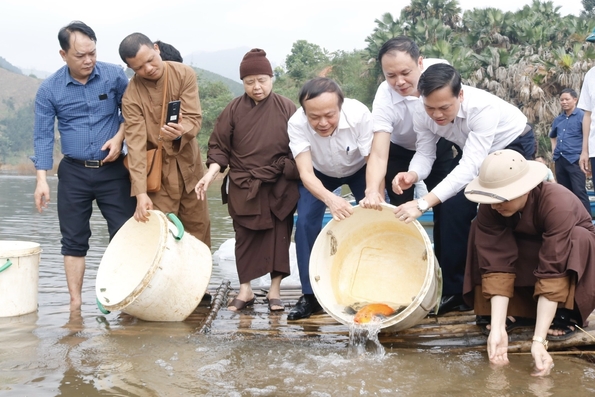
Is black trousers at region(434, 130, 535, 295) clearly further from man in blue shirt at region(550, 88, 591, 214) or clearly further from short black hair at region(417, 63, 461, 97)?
man in blue shirt at region(550, 88, 591, 214)

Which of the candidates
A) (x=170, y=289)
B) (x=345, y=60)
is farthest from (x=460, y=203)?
(x=345, y=60)

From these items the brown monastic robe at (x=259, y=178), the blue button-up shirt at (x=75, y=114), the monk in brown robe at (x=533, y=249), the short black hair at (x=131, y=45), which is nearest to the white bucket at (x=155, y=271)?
the brown monastic robe at (x=259, y=178)

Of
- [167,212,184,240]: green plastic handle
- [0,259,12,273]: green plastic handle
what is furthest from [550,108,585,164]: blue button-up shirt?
[0,259,12,273]: green plastic handle

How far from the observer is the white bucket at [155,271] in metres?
4.24

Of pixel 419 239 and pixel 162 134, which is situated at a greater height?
pixel 162 134

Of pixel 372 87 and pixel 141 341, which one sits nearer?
pixel 141 341

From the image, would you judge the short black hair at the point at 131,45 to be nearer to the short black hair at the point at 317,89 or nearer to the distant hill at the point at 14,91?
the short black hair at the point at 317,89

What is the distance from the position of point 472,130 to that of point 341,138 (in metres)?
0.82

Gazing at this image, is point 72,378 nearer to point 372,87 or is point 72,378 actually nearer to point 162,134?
point 162,134

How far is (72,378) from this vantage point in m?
3.41

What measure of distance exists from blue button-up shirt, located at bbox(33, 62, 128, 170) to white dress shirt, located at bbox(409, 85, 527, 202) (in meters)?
2.22

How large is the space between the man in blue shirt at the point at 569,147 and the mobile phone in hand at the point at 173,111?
4850mm

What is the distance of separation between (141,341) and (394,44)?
7.72 feet

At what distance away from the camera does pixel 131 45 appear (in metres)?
4.47
